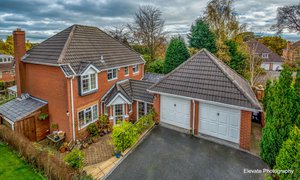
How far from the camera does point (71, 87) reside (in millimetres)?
12703

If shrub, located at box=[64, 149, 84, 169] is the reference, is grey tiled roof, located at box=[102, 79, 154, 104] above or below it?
above

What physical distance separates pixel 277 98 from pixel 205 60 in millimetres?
5748

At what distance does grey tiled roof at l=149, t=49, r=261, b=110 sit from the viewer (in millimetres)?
9852

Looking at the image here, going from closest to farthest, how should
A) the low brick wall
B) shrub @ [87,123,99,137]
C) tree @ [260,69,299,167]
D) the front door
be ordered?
tree @ [260,69,299,167]
the low brick wall
shrub @ [87,123,99,137]
the front door

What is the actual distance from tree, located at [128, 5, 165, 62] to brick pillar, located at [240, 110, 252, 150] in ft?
96.7

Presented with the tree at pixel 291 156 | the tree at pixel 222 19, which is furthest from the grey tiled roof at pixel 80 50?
the tree at pixel 222 19

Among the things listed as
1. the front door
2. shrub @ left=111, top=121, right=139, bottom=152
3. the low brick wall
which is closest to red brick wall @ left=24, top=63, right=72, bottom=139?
the low brick wall

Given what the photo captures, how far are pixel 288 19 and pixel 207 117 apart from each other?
29736 millimetres

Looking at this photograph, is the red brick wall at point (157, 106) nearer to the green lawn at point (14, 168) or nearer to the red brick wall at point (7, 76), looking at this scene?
the green lawn at point (14, 168)

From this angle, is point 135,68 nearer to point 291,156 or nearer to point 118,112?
point 118,112

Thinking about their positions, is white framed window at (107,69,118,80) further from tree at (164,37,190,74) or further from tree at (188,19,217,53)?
tree at (188,19,217,53)

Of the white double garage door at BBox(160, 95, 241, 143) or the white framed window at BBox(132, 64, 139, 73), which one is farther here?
the white framed window at BBox(132, 64, 139, 73)

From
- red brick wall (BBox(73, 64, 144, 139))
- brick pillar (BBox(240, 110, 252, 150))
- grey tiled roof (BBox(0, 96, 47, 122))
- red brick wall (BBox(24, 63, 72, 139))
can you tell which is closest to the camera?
brick pillar (BBox(240, 110, 252, 150))

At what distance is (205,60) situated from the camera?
41.0 feet
